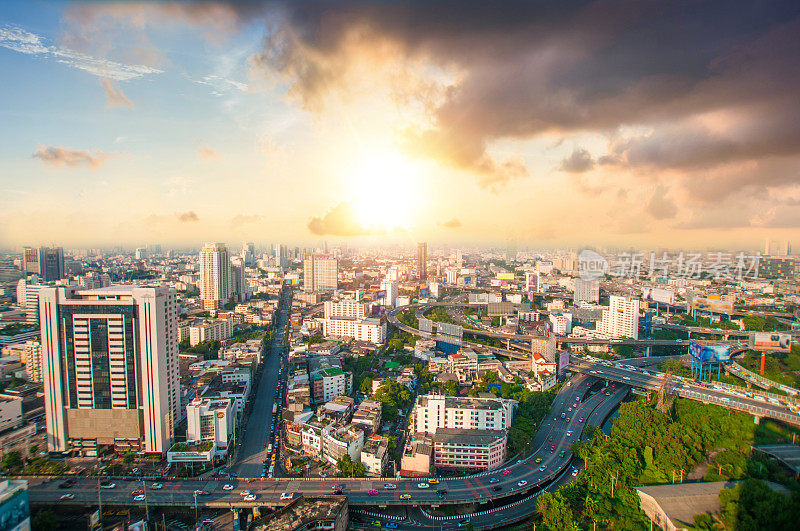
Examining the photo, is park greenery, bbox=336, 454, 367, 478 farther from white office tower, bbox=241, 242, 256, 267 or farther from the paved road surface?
white office tower, bbox=241, 242, 256, 267

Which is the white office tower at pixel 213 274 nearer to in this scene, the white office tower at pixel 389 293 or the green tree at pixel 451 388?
the white office tower at pixel 389 293

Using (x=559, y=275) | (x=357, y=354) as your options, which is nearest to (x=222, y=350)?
(x=357, y=354)

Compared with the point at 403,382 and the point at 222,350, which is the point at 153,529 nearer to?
the point at 403,382

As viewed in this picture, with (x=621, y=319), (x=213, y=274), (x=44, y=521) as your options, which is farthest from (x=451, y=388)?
(x=213, y=274)

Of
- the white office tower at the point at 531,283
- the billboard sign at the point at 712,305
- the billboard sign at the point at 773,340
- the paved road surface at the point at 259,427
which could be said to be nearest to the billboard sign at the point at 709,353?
the billboard sign at the point at 773,340

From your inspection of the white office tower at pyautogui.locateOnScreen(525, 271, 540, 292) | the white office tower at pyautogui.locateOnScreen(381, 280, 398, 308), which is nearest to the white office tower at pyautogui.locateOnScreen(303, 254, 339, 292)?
the white office tower at pyautogui.locateOnScreen(381, 280, 398, 308)
